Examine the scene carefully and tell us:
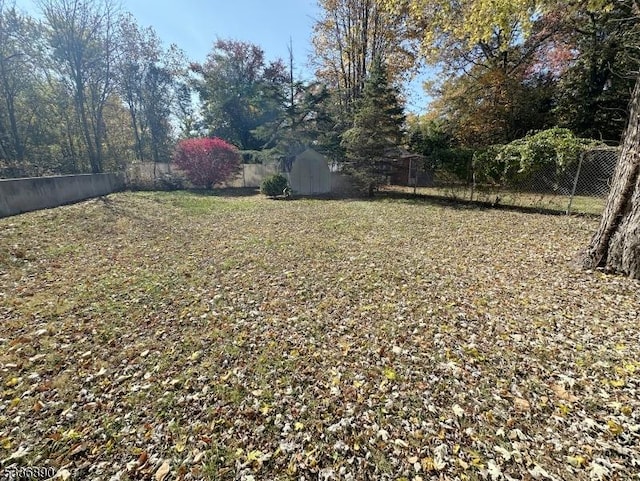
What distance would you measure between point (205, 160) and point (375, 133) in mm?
9541

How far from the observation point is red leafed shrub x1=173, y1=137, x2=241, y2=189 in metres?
15.5

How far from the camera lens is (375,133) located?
11.9 metres

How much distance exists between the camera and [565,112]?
14836 millimetres

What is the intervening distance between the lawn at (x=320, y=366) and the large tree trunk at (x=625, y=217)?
0.93ft

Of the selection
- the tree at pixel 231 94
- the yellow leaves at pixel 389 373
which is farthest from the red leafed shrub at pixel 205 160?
the yellow leaves at pixel 389 373

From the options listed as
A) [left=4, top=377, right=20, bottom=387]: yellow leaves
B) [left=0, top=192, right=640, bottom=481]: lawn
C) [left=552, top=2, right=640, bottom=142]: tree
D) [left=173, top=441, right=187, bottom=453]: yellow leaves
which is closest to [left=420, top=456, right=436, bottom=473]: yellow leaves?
[left=0, top=192, right=640, bottom=481]: lawn

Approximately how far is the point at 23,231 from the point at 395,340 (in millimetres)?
8206

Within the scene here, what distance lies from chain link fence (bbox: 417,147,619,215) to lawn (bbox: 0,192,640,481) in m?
4.30

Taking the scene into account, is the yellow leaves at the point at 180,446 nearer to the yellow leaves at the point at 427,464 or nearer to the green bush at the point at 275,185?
the yellow leaves at the point at 427,464

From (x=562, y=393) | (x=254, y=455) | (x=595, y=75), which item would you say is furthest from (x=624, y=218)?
(x=595, y=75)

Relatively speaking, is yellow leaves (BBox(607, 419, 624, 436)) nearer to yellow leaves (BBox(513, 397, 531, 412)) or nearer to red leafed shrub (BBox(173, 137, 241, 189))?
yellow leaves (BBox(513, 397, 531, 412))

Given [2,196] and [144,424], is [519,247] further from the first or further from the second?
[2,196]

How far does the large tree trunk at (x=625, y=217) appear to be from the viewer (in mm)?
3627

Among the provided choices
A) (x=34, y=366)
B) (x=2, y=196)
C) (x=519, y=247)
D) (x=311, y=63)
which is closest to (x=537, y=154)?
(x=519, y=247)
